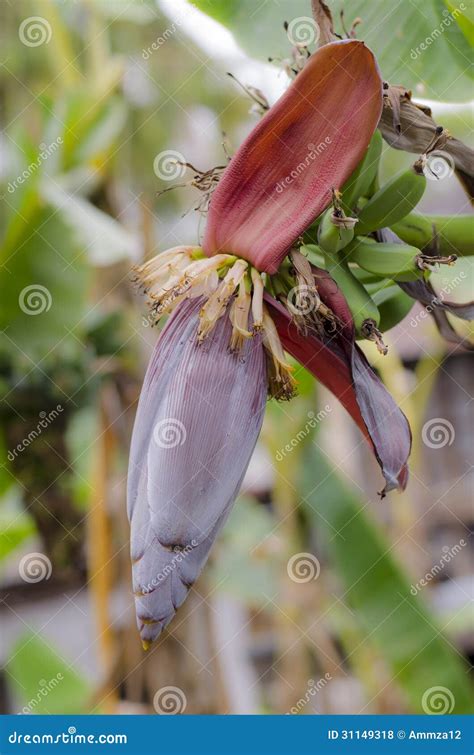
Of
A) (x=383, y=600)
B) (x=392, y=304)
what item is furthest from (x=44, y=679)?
(x=392, y=304)

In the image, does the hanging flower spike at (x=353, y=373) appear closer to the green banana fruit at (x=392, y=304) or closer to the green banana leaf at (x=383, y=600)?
the green banana fruit at (x=392, y=304)

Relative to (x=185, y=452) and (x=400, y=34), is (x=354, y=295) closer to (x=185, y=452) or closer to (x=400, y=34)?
(x=185, y=452)

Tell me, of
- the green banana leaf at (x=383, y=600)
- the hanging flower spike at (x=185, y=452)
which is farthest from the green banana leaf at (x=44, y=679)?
the hanging flower spike at (x=185, y=452)

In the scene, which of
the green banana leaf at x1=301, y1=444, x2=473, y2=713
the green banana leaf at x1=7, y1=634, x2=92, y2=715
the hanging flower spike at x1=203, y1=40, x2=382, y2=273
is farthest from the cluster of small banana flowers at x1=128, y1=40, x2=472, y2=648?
the green banana leaf at x1=7, y1=634, x2=92, y2=715

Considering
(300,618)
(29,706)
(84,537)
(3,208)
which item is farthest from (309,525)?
(3,208)

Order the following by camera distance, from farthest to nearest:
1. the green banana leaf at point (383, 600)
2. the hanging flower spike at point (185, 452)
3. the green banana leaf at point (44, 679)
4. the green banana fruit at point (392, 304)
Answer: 1. the green banana leaf at point (44, 679)
2. the green banana leaf at point (383, 600)
3. the green banana fruit at point (392, 304)
4. the hanging flower spike at point (185, 452)
